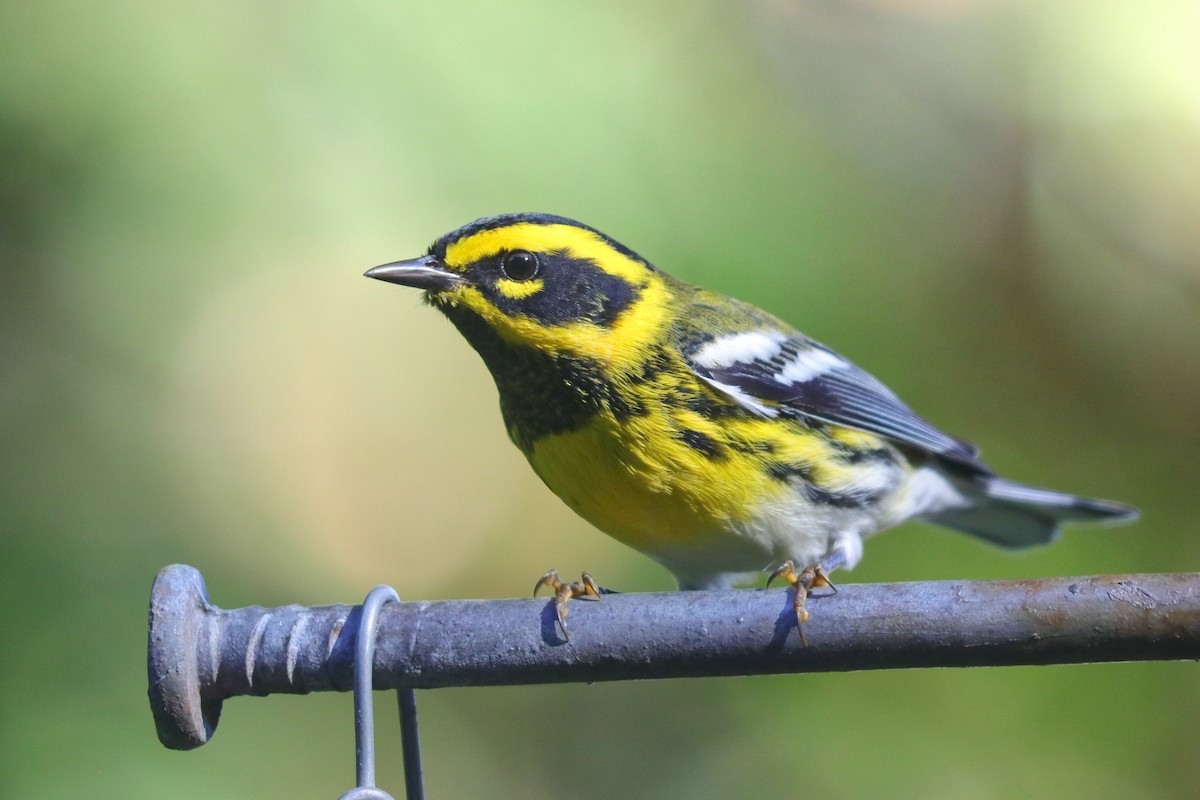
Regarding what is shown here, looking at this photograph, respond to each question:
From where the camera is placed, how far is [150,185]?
297 centimetres

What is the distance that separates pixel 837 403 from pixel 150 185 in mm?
1804

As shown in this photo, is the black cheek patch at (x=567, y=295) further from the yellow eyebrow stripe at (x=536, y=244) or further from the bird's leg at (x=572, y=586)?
the bird's leg at (x=572, y=586)

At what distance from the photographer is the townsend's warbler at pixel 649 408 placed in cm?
235

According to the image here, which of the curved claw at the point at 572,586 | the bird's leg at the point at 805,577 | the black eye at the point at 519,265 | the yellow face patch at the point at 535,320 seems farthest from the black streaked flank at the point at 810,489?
the black eye at the point at 519,265

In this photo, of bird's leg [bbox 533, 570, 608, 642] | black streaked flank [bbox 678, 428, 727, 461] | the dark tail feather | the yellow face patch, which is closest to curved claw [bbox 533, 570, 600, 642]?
bird's leg [bbox 533, 570, 608, 642]

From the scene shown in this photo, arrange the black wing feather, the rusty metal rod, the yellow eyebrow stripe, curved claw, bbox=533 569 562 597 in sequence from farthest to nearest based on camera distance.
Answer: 1. the black wing feather
2. the yellow eyebrow stripe
3. curved claw, bbox=533 569 562 597
4. the rusty metal rod

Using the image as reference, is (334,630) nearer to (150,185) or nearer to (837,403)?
(837,403)

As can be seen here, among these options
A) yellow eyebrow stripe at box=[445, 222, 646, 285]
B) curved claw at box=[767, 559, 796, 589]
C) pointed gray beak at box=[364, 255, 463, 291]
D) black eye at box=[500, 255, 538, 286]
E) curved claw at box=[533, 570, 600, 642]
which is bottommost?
curved claw at box=[533, 570, 600, 642]

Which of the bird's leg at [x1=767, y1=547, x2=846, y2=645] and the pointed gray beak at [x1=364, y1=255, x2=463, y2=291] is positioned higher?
the pointed gray beak at [x1=364, y1=255, x2=463, y2=291]

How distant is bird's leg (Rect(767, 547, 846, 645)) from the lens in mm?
1288

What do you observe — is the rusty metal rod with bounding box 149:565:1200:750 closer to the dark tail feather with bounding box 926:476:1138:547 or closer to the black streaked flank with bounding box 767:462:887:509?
the black streaked flank with bounding box 767:462:887:509

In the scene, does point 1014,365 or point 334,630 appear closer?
point 334,630

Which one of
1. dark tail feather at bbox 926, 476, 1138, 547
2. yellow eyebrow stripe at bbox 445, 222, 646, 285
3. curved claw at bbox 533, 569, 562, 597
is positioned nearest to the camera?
curved claw at bbox 533, 569, 562, 597

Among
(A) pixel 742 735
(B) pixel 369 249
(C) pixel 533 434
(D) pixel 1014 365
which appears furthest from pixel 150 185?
(D) pixel 1014 365
